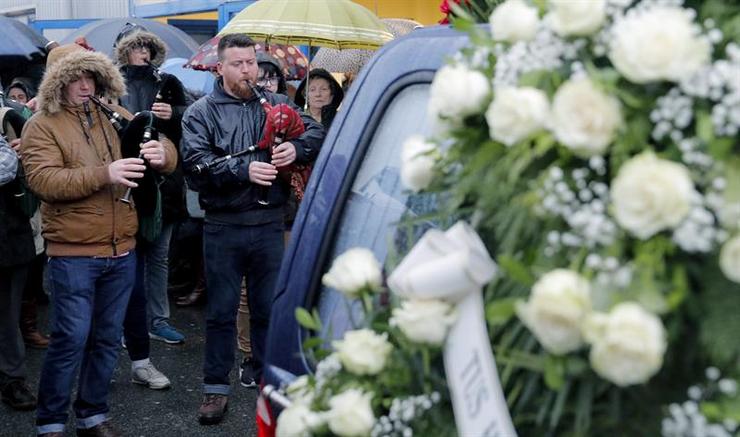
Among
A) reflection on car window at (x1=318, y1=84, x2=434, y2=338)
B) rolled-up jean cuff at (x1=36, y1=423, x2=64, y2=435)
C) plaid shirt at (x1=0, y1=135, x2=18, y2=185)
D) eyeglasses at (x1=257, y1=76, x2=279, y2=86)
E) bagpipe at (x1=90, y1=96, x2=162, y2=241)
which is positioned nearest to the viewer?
reflection on car window at (x1=318, y1=84, x2=434, y2=338)

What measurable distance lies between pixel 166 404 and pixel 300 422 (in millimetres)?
4241

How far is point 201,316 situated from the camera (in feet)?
27.1

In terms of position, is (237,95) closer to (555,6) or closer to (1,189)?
(1,189)

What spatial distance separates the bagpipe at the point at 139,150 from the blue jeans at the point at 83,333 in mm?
346

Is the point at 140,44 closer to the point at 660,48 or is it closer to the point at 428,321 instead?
the point at 428,321

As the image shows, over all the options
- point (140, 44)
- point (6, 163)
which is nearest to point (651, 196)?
point (6, 163)

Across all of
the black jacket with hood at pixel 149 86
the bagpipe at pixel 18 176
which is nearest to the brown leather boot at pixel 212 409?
the bagpipe at pixel 18 176

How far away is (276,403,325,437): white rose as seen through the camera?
1.96 meters

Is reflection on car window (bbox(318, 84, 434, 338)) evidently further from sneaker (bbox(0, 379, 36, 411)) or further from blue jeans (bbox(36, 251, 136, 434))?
sneaker (bbox(0, 379, 36, 411))

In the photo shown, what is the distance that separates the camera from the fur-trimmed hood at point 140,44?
23.2 feet

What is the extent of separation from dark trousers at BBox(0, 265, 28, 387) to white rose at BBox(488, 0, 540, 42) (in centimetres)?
453

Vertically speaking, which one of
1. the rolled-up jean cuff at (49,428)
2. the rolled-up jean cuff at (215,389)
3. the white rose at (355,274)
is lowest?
the rolled-up jean cuff at (215,389)

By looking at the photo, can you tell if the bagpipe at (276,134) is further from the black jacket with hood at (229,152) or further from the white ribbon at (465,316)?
the white ribbon at (465,316)

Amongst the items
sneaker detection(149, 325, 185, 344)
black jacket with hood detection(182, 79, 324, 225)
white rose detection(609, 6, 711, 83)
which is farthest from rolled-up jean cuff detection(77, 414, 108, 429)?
white rose detection(609, 6, 711, 83)
